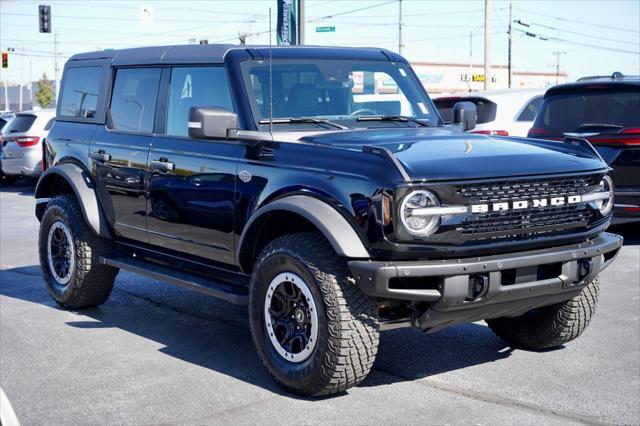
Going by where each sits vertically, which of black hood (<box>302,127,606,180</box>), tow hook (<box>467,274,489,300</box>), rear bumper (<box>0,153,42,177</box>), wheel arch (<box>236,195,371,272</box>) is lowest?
rear bumper (<box>0,153,42,177</box>)

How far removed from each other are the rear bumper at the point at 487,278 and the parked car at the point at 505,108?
26.5 feet

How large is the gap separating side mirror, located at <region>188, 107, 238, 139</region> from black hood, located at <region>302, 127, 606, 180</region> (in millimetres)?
481

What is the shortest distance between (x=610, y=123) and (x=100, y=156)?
5.79 m

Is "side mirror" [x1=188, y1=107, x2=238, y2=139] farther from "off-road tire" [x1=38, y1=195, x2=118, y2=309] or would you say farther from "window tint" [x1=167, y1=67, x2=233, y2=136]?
"off-road tire" [x1=38, y1=195, x2=118, y2=309]

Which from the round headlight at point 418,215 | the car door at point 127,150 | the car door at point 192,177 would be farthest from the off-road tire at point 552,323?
the car door at point 127,150

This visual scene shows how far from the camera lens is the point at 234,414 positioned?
4996mm

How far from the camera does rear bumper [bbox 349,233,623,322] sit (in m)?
4.81

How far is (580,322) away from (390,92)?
2107 millimetres

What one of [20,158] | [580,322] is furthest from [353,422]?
[20,158]

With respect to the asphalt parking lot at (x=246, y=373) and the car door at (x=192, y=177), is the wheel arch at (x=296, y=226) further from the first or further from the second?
the asphalt parking lot at (x=246, y=373)

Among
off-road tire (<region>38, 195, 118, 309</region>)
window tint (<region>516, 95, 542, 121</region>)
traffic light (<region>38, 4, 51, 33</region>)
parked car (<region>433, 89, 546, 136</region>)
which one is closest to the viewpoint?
off-road tire (<region>38, 195, 118, 309</region>)

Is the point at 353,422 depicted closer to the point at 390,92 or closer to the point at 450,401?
the point at 450,401

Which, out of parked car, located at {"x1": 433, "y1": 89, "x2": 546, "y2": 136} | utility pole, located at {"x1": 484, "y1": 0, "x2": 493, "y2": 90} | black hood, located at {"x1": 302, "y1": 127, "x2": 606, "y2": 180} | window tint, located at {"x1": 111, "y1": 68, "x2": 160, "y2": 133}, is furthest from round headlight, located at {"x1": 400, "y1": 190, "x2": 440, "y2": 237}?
utility pole, located at {"x1": 484, "y1": 0, "x2": 493, "y2": 90}

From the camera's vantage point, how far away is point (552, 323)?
6.05 m
